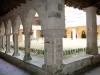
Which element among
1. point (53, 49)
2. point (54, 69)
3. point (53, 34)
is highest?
point (53, 34)

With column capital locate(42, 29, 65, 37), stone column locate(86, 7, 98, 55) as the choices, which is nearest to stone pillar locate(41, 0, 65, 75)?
column capital locate(42, 29, 65, 37)

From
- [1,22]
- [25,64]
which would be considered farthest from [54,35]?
[1,22]

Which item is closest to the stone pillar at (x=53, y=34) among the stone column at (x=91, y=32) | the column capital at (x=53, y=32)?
the column capital at (x=53, y=32)

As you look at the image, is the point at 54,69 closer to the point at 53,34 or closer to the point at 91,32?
the point at 53,34

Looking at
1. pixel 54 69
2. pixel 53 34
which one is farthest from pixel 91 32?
pixel 54 69

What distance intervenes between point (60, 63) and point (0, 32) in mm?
5143

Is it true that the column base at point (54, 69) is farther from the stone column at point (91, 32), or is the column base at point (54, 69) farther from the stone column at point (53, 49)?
the stone column at point (91, 32)

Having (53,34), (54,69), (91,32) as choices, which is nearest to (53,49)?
(53,34)

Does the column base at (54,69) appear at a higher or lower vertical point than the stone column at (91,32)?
lower

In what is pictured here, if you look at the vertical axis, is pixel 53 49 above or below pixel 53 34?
below

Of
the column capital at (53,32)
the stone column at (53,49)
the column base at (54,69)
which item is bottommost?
the column base at (54,69)

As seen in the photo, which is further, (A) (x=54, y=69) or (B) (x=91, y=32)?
(B) (x=91, y=32)

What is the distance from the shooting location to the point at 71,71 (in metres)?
4.07

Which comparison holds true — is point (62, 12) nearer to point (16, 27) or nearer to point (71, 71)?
point (71, 71)
